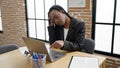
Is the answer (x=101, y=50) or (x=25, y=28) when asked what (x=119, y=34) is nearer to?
(x=101, y=50)

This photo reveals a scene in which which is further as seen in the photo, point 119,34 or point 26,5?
point 26,5

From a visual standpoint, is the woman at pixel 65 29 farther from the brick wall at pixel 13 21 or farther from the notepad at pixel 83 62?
the brick wall at pixel 13 21

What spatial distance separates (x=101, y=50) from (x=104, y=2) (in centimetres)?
80

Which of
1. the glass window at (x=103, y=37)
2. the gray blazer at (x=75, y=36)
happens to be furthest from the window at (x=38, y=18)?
the gray blazer at (x=75, y=36)

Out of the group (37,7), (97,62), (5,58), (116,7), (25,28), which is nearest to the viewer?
(97,62)

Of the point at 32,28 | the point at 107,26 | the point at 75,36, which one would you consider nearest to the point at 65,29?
the point at 75,36

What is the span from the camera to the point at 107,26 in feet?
8.20

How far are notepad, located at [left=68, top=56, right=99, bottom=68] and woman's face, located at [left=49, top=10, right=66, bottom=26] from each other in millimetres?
561

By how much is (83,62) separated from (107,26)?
141 centimetres

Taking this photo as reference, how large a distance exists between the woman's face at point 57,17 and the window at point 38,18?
1476mm

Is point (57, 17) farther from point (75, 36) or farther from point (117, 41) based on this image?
point (117, 41)

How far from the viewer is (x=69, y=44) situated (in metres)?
1.58

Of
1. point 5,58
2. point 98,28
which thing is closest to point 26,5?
point 98,28

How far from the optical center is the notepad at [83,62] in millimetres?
1200
